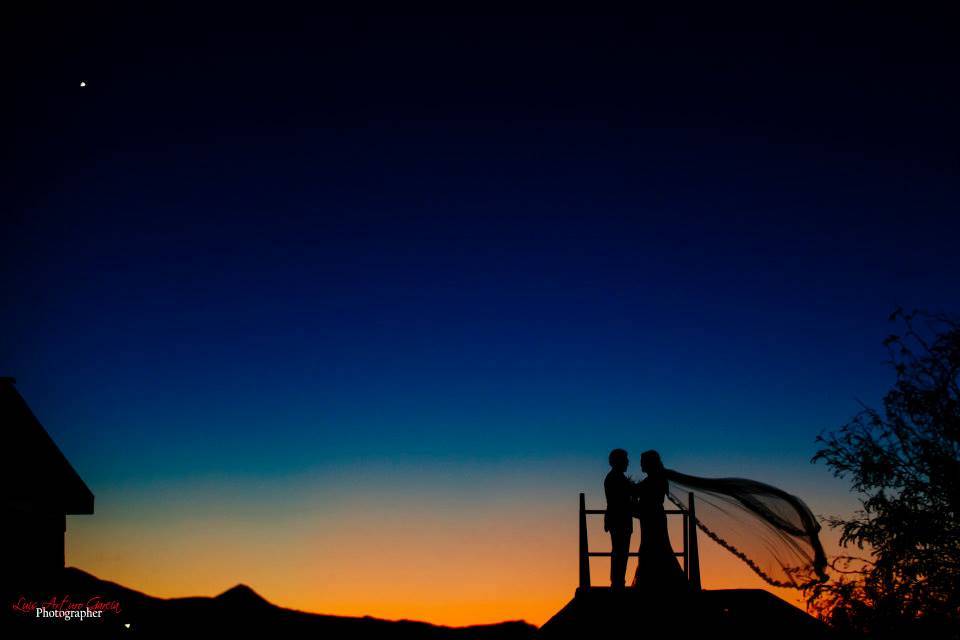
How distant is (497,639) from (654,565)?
332ft

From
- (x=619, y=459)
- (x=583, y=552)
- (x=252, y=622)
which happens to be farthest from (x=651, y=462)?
(x=252, y=622)

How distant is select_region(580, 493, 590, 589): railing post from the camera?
13.4 meters

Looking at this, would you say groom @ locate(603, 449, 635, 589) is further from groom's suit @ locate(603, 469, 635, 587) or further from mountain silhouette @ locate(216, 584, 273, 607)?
mountain silhouette @ locate(216, 584, 273, 607)

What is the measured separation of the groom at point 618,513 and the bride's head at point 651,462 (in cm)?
28

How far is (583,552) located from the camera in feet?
44.5

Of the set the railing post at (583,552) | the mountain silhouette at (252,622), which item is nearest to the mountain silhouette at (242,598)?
the mountain silhouette at (252,622)

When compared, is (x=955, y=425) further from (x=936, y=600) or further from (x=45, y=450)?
(x=45, y=450)

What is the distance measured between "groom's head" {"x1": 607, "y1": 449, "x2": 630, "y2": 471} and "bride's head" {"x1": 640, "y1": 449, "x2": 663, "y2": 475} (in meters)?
0.30

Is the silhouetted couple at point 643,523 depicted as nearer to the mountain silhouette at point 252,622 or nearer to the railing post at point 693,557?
the railing post at point 693,557

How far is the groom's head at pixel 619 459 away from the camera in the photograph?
43.3ft

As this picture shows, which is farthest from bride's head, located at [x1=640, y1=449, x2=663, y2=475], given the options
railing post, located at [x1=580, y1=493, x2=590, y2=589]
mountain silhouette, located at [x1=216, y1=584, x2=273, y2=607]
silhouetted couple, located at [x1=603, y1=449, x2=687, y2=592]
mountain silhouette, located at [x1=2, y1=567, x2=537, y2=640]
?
mountain silhouette, located at [x1=216, y1=584, x2=273, y2=607]

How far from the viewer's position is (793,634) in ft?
49.5

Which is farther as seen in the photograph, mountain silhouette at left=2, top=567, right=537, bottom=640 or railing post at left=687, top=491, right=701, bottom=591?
mountain silhouette at left=2, top=567, right=537, bottom=640

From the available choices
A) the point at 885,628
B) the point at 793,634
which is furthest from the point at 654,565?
the point at 885,628
